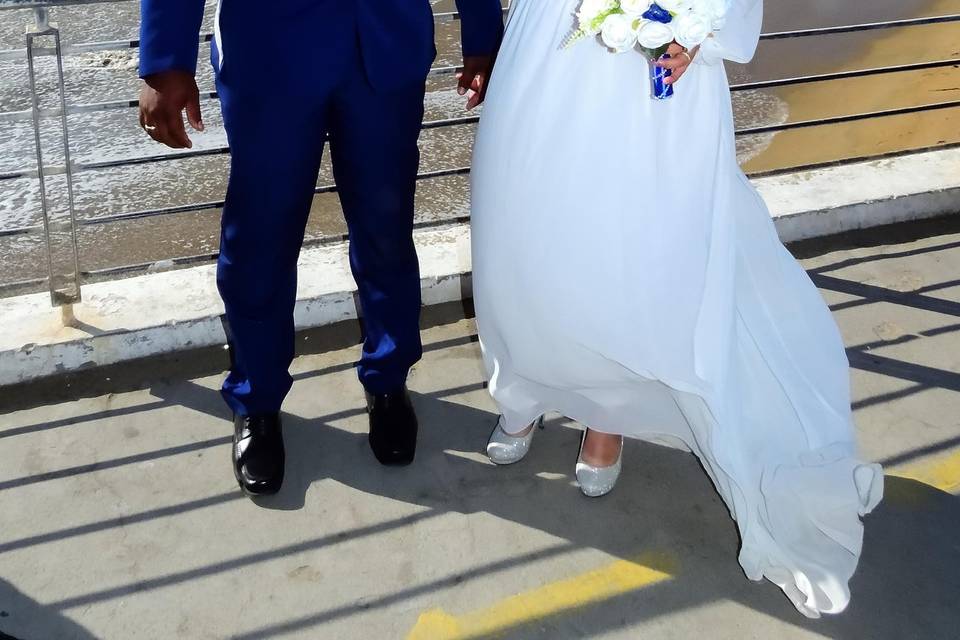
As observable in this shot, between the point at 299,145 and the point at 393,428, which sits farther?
the point at 393,428

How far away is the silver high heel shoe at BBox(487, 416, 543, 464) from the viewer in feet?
10.4

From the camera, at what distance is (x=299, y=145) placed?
2.63m

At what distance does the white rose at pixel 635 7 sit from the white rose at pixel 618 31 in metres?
0.01

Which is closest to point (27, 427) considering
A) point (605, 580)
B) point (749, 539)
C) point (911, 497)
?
point (605, 580)

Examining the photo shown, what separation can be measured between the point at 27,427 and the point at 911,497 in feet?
9.17

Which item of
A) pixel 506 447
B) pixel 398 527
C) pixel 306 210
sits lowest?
pixel 398 527

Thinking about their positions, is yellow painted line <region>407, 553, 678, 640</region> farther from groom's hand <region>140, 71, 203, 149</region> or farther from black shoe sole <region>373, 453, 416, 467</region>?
groom's hand <region>140, 71, 203, 149</region>

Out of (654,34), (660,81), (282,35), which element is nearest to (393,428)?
(282,35)

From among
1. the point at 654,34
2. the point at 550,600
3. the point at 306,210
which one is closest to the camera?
the point at 654,34

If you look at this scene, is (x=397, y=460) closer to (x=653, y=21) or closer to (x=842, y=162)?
(x=653, y=21)

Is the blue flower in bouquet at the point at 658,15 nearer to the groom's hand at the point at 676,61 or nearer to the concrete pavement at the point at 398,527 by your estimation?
the groom's hand at the point at 676,61

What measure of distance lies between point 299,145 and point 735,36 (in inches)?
44.7

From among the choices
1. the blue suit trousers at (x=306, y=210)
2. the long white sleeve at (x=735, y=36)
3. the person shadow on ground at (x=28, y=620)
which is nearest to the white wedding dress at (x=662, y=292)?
the long white sleeve at (x=735, y=36)

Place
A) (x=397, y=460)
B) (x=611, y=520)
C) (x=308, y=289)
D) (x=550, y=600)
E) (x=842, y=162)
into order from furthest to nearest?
(x=842, y=162), (x=308, y=289), (x=397, y=460), (x=611, y=520), (x=550, y=600)
